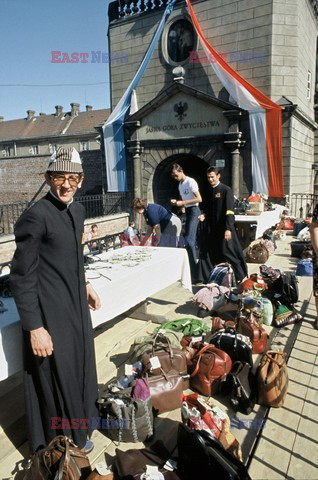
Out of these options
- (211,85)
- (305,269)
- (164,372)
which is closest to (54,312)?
(164,372)

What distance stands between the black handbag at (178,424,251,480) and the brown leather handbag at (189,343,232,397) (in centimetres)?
95

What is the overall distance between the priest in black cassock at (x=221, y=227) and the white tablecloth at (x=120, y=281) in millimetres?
1275

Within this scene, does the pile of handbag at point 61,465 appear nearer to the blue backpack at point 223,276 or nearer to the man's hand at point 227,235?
the blue backpack at point 223,276

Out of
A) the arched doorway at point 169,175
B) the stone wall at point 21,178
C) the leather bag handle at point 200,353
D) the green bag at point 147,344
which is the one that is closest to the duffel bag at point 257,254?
the green bag at point 147,344

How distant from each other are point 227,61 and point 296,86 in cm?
269

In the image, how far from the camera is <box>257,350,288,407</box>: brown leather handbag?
3096 mm

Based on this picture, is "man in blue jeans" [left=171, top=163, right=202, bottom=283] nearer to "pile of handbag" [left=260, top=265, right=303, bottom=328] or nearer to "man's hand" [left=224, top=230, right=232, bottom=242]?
"man's hand" [left=224, top=230, right=232, bottom=242]

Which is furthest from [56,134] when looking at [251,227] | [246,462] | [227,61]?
[246,462]

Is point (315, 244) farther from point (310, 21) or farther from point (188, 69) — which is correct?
point (310, 21)

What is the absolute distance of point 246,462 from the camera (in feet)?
8.36

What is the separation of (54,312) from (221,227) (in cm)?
413

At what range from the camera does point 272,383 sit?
10.1 feet

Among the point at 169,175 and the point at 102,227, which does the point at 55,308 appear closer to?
the point at 102,227

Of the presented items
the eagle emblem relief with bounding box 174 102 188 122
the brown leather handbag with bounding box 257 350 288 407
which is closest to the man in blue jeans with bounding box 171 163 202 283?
the brown leather handbag with bounding box 257 350 288 407
